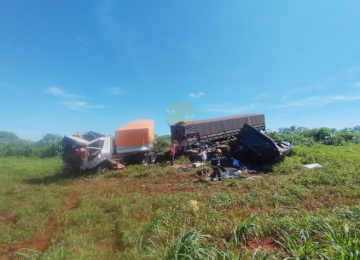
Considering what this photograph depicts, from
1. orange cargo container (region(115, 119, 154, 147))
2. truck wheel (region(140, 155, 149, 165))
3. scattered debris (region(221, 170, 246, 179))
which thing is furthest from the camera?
truck wheel (region(140, 155, 149, 165))

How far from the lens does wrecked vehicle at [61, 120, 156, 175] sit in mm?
8078

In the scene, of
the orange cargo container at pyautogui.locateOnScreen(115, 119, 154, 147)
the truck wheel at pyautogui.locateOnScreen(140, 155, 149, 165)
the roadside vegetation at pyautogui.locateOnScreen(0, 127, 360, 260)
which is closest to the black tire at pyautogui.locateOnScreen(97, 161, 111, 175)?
the roadside vegetation at pyautogui.locateOnScreen(0, 127, 360, 260)

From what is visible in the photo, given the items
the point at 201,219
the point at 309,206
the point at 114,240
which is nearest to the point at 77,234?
the point at 114,240

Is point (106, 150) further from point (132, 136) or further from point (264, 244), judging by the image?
point (264, 244)

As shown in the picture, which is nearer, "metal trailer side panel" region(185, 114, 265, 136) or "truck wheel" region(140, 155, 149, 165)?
"truck wheel" region(140, 155, 149, 165)

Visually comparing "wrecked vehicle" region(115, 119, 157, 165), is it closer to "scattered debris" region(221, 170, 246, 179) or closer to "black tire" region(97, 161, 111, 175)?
"black tire" region(97, 161, 111, 175)

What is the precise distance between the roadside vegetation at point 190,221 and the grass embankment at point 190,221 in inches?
0.6

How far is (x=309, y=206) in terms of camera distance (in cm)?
427

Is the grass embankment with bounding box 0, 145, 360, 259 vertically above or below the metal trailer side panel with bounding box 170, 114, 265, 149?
below

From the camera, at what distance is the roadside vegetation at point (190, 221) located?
2365mm

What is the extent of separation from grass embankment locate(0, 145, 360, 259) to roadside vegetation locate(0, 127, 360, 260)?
16mm

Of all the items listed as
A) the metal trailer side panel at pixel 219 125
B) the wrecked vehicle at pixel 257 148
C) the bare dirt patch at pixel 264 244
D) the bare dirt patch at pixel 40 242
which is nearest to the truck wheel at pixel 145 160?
the metal trailer side panel at pixel 219 125

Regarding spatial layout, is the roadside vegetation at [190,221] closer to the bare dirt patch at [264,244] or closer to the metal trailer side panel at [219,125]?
the bare dirt patch at [264,244]

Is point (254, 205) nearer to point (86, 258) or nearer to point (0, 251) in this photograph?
point (86, 258)
